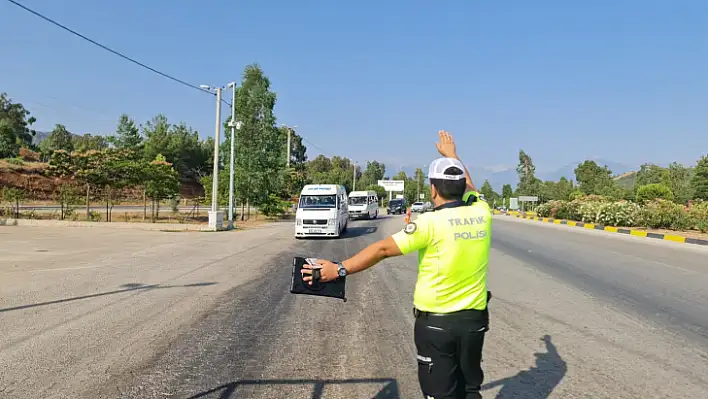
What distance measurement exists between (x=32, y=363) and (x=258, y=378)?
7.39ft

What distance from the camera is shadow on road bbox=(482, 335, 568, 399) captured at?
4.43 m

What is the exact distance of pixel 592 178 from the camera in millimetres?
72250

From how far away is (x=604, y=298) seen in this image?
359 inches

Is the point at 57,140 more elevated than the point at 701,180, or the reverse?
the point at 57,140

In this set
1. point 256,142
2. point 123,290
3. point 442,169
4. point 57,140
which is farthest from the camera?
point 57,140

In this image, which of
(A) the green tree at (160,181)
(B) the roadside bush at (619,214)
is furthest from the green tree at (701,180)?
(A) the green tree at (160,181)

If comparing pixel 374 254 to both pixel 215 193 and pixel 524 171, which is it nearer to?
pixel 215 193

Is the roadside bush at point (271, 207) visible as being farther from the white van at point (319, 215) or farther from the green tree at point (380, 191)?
the green tree at point (380, 191)

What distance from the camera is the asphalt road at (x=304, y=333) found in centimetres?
457

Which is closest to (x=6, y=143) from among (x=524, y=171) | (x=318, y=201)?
(x=318, y=201)

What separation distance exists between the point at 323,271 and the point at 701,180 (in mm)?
53459

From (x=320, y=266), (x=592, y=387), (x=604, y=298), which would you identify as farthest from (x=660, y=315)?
(x=320, y=266)

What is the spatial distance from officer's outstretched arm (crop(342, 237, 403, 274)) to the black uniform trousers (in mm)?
390

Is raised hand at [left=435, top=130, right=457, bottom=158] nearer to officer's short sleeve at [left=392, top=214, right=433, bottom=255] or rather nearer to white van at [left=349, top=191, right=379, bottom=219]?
officer's short sleeve at [left=392, top=214, right=433, bottom=255]
